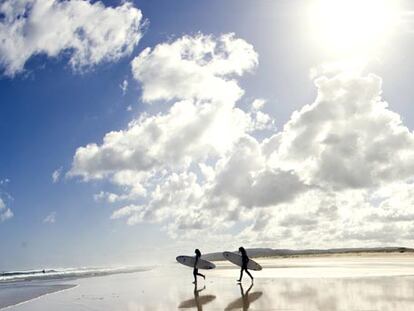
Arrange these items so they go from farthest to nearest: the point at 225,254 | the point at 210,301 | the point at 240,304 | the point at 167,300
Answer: the point at 225,254 < the point at 167,300 < the point at 210,301 < the point at 240,304

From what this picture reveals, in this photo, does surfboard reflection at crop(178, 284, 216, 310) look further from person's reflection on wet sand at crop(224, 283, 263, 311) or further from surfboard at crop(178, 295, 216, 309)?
person's reflection on wet sand at crop(224, 283, 263, 311)

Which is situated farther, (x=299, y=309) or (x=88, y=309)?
(x=88, y=309)

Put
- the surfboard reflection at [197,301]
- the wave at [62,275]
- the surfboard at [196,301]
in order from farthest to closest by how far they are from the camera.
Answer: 1. the wave at [62,275]
2. the surfboard at [196,301]
3. the surfboard reflection at [197,301]

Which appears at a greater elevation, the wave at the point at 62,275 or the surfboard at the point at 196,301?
the surfboard at the point at 196,301

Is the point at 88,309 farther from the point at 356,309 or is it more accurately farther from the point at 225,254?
the point at 225,254

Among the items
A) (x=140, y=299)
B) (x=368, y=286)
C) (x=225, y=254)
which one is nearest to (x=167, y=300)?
(x=140, y=299)

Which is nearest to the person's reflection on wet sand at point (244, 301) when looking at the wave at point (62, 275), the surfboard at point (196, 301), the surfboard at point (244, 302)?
the surfboard at point (244, 302)

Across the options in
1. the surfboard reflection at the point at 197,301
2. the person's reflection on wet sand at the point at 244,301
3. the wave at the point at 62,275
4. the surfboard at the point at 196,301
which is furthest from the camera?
the wave at the point at 62,275

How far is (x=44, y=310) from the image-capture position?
86.8 feet

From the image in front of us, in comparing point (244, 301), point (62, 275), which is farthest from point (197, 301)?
point (62, 275)

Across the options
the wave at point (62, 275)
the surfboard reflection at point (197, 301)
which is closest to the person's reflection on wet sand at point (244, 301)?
the surfboard reflection at point (197, 301)

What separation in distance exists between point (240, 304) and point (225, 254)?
2305cm

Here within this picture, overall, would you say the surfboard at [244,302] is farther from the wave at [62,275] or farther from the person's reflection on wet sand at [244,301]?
the wave at [62,275]

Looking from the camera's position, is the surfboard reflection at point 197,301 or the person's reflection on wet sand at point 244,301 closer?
the person's reflection on wet sand at point 244,301
